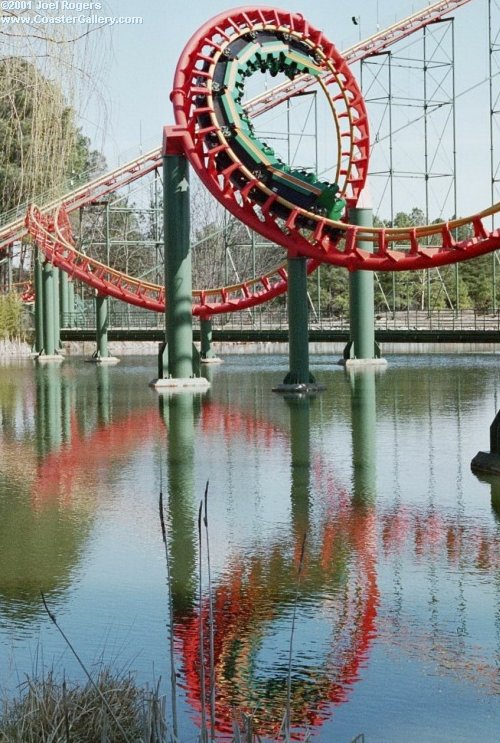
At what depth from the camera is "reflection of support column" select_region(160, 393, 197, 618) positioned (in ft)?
30.0

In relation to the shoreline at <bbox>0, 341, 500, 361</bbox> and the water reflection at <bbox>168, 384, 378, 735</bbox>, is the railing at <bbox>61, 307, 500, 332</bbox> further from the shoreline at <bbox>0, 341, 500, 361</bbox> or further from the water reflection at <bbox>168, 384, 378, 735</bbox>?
the water reflection at <bbox>168, 384, 378, 735</bbox>

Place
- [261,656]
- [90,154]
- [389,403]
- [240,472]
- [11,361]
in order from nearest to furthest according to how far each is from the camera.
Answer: [261,656], [240,472], [389,403], [11,361], [90,154]

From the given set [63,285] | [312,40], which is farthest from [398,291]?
[312,40]

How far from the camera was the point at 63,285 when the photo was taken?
187ft

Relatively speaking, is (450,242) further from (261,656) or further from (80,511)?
(261,656)

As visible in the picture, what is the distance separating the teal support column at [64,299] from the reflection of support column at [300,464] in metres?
31.1

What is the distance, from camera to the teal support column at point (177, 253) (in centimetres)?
2925

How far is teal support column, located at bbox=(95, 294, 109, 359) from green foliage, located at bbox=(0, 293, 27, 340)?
8012 mm

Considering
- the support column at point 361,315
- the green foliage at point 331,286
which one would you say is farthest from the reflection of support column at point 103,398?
the green foliage at point 331,286

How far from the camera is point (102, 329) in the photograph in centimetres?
4581

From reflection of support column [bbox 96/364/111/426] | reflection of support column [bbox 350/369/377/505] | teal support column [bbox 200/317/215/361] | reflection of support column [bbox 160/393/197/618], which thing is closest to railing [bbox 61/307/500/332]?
teal support column [bbox 200/317/215/361]

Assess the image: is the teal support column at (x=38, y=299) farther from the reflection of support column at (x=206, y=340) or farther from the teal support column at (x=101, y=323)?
the reflection of support column at (x=206, y=340)

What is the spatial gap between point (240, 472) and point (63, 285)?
4271cm

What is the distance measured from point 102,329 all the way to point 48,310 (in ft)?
10.9
